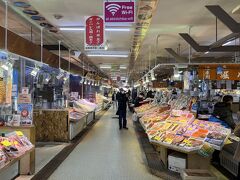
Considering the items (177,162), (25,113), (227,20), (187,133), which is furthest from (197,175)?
(25,113)

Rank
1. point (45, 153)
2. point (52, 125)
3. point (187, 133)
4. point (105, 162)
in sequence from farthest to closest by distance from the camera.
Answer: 1. point (52, 125)
2. point (45, 153)
3. point (105, 162)
4. point (187, 133)

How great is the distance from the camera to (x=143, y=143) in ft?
32.4

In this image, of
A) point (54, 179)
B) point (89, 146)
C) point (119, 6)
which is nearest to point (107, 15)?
point (119, 6)

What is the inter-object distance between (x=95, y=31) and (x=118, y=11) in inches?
85.0

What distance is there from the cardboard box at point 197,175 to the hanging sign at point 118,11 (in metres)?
3.19

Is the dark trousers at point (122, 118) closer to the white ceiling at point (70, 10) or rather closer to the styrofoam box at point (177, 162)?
the white ceiling at point (70, 10)

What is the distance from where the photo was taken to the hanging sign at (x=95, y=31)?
332 inches

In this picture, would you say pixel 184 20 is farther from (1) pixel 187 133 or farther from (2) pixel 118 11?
(1) pixel 187 133

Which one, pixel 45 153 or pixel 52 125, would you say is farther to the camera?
pixel 52 125

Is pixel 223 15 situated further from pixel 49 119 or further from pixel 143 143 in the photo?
pixel 49 119

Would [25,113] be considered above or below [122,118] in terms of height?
above

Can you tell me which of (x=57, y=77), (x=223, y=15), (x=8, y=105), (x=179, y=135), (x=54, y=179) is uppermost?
(x=223, y=15)

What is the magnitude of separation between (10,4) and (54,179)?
375 centimetres

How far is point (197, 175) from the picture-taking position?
223 inches
